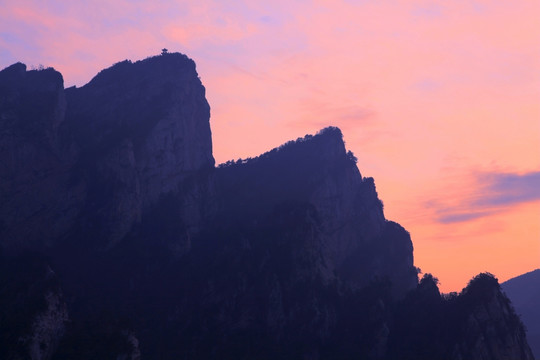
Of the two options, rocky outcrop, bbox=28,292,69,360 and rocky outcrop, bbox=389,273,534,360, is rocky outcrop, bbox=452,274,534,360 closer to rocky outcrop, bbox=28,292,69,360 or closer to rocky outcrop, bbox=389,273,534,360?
rocky outcrop, bbox=389,273,534,360

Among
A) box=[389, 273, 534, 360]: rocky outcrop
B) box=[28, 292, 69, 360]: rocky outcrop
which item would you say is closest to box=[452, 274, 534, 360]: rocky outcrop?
box=[389, 273, 534, 360]: rocky outcrop

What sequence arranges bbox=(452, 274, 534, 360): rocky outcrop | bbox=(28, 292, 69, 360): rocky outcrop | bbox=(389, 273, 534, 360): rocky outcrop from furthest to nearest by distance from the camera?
bbox=(389, 273, 534, 360): rocky outcrop → bbox=(452, 274, 534, 360): rocky outcrop → bbox=(28, 292, 69, 360): rocky outcrop

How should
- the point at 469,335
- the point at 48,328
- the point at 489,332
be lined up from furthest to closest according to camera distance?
the point at 489,332
the point at 469,335
the point at 48,328

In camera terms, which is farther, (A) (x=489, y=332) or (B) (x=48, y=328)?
(A) (x=489, y=332)

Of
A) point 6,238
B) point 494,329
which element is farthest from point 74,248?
point 494,329

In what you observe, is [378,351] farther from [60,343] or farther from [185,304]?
[60,343]

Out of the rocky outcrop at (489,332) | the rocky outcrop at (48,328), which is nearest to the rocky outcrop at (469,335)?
the rocky outcrop at (489,332)

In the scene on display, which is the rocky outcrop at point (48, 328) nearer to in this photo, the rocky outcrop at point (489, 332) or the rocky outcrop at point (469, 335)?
the rocky outcrop at point (469, 335)

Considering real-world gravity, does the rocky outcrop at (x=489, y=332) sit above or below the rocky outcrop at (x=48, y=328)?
below

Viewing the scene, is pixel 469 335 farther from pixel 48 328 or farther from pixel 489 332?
pixel 48 328

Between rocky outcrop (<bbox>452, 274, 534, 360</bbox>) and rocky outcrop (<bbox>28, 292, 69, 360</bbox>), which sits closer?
rocky outcrop (<bbox>28, 292, 69, 360</bbox>)

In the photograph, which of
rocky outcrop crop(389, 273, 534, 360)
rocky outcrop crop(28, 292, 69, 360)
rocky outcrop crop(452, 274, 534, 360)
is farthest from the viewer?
rocky outcrop crop(389, 273, 534, 360)

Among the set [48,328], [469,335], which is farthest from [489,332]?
[48,328]

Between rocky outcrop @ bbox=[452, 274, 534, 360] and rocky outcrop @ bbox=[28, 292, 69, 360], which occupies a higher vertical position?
rocky outcrop @ bbox=[28, 292, 69, 360]
